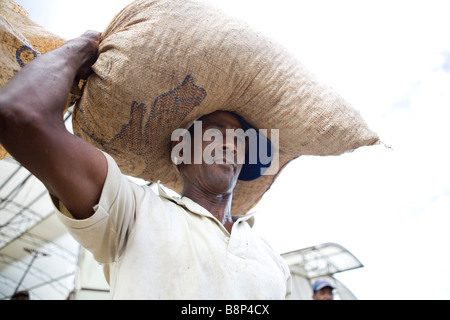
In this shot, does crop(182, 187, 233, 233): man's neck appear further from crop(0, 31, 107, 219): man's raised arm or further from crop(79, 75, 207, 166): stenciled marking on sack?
crop(0, 31, 107, 219): man's raised arm

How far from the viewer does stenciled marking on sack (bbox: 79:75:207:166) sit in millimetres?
1260

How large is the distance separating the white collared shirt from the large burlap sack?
493 mm

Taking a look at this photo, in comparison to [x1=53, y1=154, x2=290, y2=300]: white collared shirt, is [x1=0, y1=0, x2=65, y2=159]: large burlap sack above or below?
above

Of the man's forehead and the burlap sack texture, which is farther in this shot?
the man's forehead

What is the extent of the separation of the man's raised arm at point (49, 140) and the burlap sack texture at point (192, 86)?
0.73 ft

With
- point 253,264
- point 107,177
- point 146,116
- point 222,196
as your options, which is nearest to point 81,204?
point 107,177

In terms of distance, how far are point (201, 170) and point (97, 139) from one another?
47 centimetres

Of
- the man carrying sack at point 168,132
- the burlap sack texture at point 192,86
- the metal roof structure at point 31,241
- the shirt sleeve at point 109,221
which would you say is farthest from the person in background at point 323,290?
the metal roof structure at point 31,241

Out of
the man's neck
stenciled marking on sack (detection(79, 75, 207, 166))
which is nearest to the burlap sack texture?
stenciled marking on sack (detection(79, 75, 207, 166))

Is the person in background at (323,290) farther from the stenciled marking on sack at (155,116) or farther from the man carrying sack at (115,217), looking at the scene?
the stenciled marking on sack at (155,116)

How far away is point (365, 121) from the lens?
4.53ft

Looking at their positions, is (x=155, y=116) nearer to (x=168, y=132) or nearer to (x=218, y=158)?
(x=168, y=132)

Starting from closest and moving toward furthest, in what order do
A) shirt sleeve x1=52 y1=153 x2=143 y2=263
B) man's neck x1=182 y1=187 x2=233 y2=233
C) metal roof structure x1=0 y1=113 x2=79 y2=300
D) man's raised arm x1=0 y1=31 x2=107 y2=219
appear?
man's raised arm x1=0 y1=31 x2=107 y2=219
shirt sleeve x1=52 y1=153 x2=143 y2=263
man's neck x1=182 y1=187 x2=233 y2=233
metal roof structure x1=0 y1=113 x2=79 y2=300
